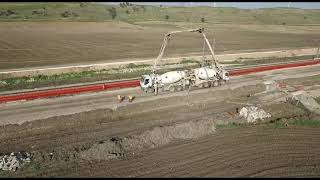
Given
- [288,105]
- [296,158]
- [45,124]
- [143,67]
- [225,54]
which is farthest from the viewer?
[225,54]

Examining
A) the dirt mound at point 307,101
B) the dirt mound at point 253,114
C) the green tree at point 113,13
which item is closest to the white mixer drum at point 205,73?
the dirt mound at point 307,101

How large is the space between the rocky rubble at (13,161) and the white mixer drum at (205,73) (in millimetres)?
20120

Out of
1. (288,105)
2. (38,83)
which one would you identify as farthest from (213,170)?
(38,83)

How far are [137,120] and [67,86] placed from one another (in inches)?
484

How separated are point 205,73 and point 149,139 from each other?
1491 cm

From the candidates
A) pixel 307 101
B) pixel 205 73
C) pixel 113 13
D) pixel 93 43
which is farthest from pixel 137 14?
pixel 307 101

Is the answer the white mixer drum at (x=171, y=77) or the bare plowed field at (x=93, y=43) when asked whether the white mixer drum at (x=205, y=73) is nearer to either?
the white mixer drum at (x=171, y=77)

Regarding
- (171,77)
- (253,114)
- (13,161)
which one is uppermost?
(171,77)

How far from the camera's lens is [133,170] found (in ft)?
67.5

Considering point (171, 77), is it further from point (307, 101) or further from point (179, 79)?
point (307, 101)

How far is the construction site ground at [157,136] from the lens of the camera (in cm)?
2084

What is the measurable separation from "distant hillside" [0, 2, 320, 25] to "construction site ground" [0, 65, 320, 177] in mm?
76477

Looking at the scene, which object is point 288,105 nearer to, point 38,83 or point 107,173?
point 107,173

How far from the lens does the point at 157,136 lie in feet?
80.7
